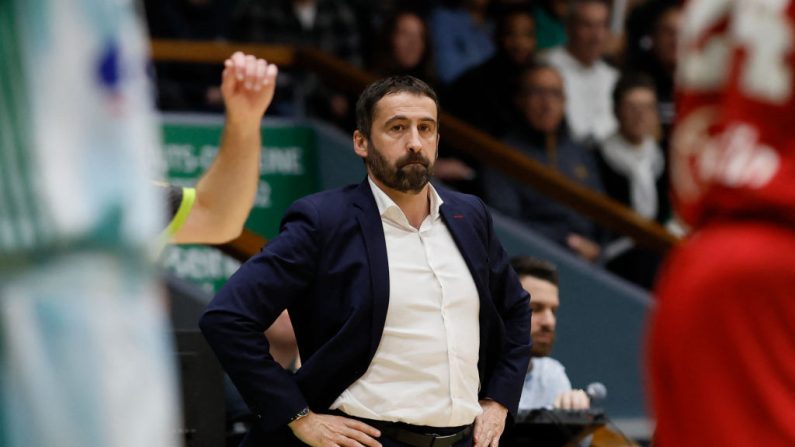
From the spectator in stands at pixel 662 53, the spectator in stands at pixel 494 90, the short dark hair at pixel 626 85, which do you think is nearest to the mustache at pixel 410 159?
the spectator in stands at pixel 494 90

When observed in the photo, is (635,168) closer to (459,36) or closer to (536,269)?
(459,36)

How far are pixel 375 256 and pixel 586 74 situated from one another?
5.31m

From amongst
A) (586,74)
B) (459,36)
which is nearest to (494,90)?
(459,36)

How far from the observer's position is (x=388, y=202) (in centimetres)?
451

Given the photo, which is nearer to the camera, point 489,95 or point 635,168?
point 489,95

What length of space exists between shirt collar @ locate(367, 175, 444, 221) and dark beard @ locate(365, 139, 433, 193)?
4cm

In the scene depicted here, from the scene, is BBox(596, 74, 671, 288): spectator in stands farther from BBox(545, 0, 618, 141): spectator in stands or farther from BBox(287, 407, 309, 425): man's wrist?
BBox(287, 407, 309, 425): man's wrist

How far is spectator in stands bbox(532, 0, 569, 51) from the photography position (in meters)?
9.81

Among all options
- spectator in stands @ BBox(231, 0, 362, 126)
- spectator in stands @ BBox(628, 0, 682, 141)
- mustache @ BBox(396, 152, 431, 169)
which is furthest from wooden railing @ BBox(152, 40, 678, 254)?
mustache @ BBox(396, 152, 431, 169)

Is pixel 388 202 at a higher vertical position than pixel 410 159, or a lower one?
lower

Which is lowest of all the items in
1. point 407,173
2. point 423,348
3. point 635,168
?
point 635,168

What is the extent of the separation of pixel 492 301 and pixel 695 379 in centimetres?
213

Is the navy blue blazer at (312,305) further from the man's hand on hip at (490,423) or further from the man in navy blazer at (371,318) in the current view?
the man's hand on hip at (490,423)

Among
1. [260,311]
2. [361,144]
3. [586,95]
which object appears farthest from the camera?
[586,95]
